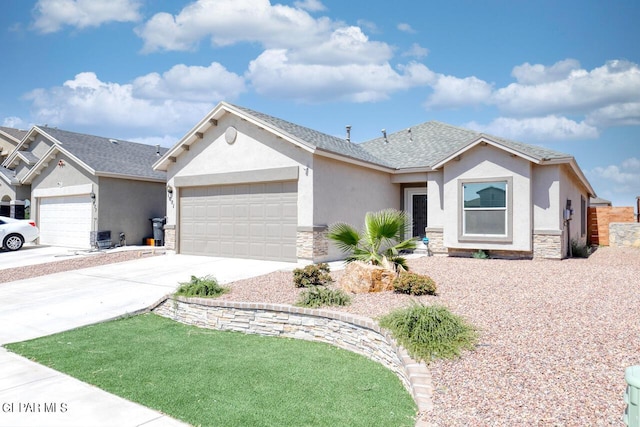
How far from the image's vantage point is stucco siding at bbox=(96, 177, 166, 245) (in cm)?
1797

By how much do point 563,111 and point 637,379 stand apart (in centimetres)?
1766

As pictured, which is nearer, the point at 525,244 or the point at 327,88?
the point at 525,244

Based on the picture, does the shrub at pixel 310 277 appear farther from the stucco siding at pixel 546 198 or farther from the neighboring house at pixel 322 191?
the stucco siding at pixel 546 198

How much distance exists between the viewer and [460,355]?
4.77 metres

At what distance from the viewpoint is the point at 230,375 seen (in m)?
5.08

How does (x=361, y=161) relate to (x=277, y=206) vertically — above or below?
above

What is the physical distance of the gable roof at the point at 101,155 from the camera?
59.6 feet

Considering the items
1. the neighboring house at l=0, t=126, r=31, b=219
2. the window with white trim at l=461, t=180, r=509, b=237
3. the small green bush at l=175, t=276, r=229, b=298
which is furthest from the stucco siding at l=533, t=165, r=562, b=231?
the neighboring house at l=0, t=126, r=31, b=219

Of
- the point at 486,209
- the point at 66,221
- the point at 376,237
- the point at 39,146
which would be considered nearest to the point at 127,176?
the point at 66,221

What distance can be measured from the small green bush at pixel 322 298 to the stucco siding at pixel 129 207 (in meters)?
14.1

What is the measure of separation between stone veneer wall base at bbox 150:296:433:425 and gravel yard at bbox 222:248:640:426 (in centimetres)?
25

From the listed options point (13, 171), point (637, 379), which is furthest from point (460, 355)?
point (13, 171)

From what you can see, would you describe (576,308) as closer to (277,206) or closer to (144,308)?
(144,308)

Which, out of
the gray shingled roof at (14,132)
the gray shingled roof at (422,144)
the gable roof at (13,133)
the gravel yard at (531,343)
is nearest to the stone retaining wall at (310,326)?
the gravel yard at (531,343)
